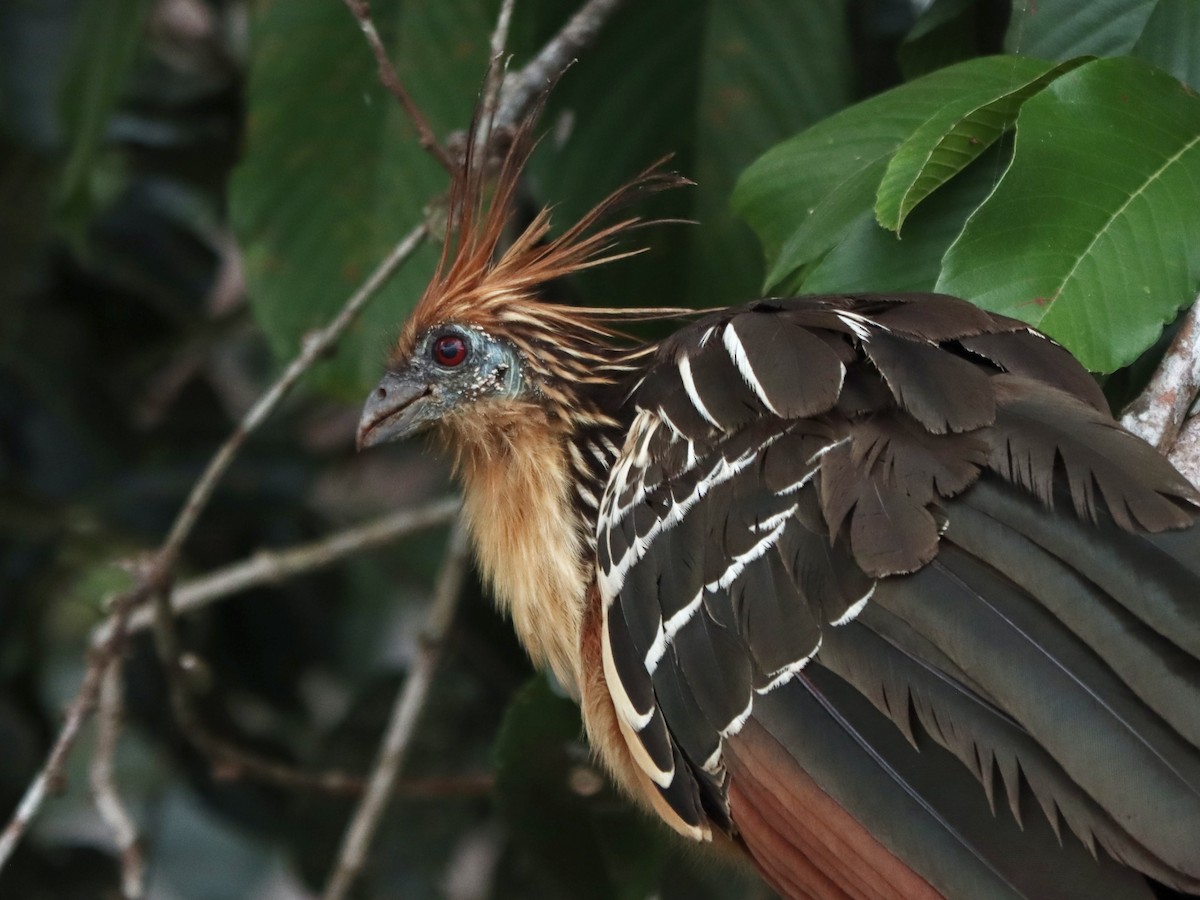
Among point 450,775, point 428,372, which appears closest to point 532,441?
point 428,372

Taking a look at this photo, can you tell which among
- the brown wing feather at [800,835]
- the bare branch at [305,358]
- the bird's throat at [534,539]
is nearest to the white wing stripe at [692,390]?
the bird's throat at [534,539]

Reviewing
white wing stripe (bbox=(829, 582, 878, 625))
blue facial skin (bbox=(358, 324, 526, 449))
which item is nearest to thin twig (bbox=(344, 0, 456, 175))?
blue facial skin (bbox=(358, 324, 526, 449))

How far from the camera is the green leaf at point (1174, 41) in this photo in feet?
7.32

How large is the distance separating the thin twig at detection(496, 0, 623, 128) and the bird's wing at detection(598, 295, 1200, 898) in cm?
75

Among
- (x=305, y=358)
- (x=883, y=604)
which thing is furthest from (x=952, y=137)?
(x=305, y=358)

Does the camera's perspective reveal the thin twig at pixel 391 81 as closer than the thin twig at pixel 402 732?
Yes

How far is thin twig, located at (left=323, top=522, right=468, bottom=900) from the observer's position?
300 centimetres

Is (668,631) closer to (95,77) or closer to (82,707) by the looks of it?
(82,707)

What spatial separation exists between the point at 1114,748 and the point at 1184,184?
80 cm

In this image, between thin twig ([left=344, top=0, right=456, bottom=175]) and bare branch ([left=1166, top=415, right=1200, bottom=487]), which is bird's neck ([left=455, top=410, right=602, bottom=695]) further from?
bare branch ([left=1166, top=415, right=1200, bottom=487])

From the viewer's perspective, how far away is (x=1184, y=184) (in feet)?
6.57

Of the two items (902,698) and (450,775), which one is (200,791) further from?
(902,698)

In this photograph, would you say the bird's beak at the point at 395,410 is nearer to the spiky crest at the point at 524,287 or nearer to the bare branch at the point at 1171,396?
the spiky crest at the point at 524,287

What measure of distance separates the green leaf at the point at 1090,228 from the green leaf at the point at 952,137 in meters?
0.06
